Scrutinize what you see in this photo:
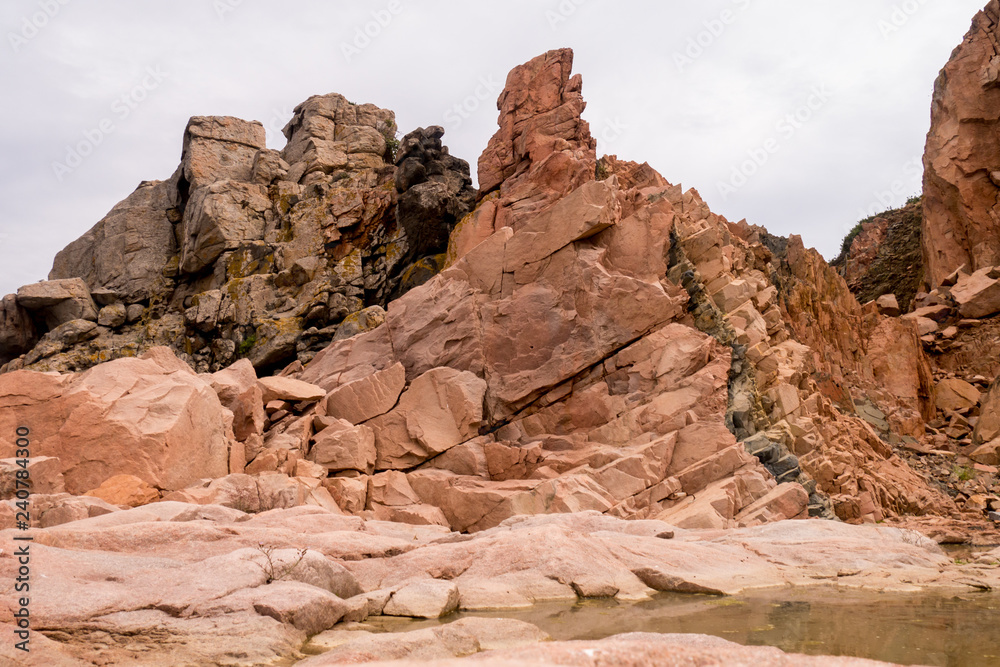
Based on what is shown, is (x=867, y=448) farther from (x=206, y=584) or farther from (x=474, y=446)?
(x=206, y=584)

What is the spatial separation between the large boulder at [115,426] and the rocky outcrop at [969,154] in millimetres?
34395

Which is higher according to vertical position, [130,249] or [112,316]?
[130,249]

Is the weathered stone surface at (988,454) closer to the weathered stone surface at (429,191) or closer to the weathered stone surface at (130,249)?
the weathered stone surface at (429,191)

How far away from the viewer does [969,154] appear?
34281mm

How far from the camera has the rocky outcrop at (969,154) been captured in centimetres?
3366

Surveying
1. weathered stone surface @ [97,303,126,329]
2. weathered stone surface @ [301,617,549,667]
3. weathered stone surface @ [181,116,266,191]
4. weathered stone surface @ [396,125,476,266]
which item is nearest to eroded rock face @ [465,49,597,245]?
weathered stone surface @ [396,125,476,266]

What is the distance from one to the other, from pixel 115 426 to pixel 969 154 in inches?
1481

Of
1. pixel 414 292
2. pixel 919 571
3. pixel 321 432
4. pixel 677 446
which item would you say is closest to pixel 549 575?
pixel 919 571

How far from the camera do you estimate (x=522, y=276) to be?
2045 cm

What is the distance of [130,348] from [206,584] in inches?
1103

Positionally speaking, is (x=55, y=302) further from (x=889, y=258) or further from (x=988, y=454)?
(x=889, y=258)

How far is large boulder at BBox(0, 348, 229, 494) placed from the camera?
14.6 metres

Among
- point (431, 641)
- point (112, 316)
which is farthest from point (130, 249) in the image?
point (431, 641)

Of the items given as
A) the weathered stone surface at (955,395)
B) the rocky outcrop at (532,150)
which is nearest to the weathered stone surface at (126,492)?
the rocky outcrop at (532,150)
